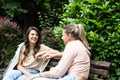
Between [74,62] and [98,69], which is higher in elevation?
[74,62]

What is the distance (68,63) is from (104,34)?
1.11m

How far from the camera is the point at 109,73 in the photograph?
20.1 feet

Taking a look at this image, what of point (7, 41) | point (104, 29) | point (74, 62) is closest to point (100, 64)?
point (74, 62)

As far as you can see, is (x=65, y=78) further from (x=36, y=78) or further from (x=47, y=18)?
(x=47, y=18)

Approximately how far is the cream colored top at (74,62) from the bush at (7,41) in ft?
11.5

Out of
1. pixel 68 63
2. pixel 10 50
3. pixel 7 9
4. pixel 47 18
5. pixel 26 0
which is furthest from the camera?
pixel 47 18

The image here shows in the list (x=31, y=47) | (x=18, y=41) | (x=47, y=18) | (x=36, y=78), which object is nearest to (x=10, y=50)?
(x=18, y=41)

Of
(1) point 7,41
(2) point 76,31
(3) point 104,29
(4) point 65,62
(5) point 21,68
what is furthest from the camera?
(1) point 7,41

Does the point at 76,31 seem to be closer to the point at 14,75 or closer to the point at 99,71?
the point at 99,71

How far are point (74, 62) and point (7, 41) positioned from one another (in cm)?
380

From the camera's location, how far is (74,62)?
5359 mm

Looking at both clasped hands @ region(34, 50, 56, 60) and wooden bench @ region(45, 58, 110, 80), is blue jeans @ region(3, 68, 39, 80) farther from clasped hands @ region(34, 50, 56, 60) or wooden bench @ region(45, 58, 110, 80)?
wooden bench @ region(45, 58, 110, 80)

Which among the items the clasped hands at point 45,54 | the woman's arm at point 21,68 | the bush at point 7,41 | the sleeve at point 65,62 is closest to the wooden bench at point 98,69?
the sleeve at point 65,62

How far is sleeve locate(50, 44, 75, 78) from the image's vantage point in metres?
5.29
